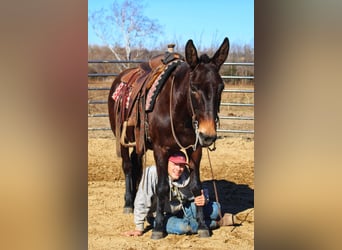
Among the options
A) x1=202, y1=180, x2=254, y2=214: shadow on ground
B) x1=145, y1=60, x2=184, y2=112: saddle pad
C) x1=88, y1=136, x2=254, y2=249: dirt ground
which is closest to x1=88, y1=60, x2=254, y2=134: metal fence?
x1=88, y1=136, x2=254, y2=249: dirt ground

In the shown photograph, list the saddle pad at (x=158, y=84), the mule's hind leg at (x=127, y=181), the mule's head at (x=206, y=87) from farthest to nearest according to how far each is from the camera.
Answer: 1. the mule's hind leg at (x=127, y=181)
2. the saddle pad at (x=158, y=84)
3. the mule's head at (x=206, y=87)

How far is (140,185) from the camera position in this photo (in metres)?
2.06

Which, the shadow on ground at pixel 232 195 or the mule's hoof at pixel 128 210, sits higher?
the shadow on ground at pixel 232 195

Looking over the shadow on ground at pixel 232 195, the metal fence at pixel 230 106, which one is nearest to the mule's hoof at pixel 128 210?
the shadow on ground at pixel 232 195

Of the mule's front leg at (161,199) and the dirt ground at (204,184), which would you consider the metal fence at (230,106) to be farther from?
the mule's front leg at (161,199)

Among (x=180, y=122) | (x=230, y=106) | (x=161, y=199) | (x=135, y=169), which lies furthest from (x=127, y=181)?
(x=230, y=106)

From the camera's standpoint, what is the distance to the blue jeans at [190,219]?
6.45ft

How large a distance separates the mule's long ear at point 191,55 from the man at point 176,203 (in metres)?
0.43

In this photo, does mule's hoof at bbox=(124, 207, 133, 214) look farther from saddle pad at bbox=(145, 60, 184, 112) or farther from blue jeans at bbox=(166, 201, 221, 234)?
saddle pad at bbox=(145, 60, 184, 112)

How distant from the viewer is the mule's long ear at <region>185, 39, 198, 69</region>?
1741mm
